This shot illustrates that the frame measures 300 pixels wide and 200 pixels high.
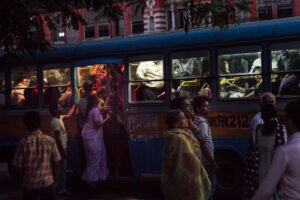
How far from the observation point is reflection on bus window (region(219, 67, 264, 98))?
8.70m

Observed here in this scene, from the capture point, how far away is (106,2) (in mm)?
7871

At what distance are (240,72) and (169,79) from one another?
4.44 ft

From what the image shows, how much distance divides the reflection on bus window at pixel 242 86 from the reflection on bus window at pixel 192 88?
262 mm

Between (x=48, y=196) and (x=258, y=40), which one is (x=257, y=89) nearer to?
(x=258, y=40)

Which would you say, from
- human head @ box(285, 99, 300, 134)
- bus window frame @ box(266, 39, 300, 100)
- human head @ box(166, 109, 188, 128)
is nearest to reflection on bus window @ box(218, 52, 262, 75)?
bus window frame @ box(266, 39, 300, 100)

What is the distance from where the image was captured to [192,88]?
934 cm

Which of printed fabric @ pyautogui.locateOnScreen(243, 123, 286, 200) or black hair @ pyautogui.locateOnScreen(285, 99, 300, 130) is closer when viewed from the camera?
black hair @ pyautogui.locateOnScreen(285, 99, 300, 130)

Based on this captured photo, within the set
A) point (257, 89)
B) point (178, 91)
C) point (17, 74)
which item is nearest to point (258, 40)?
point (257, 89)

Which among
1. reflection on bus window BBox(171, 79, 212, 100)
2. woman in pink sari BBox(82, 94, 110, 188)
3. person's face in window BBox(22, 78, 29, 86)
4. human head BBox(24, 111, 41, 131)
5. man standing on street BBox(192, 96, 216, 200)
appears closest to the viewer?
human head BBox(24, 111, 41, 131)

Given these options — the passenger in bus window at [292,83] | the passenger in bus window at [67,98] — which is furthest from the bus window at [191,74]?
the passenger in bus window at [67,98]

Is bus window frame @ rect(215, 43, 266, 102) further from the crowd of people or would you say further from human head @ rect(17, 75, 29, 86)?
human head @ rect(17, 75, 29, 86)

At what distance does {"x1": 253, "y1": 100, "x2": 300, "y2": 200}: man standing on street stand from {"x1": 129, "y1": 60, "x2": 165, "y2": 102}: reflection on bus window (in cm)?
613

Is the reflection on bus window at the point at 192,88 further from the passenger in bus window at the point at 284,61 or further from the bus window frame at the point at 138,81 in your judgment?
the passenger in bus window at the point at 284,61

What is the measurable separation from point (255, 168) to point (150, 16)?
85.2 ft
